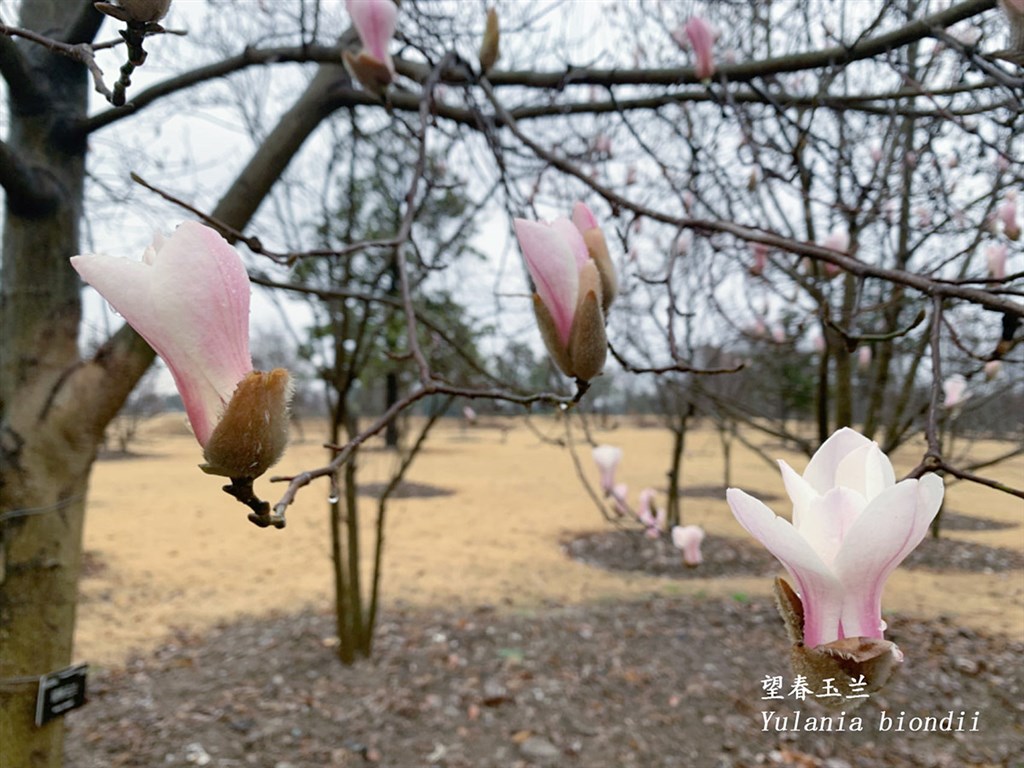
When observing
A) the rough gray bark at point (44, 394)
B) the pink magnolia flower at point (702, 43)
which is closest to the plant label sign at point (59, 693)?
the rough gray bark at point (44, 394)

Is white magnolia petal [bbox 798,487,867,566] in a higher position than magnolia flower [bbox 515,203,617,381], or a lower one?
lower

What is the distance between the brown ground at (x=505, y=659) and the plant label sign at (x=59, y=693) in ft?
2.61

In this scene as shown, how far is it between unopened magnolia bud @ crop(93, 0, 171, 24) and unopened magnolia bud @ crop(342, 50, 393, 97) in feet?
1.72

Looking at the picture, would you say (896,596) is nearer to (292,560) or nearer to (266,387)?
(266,387)

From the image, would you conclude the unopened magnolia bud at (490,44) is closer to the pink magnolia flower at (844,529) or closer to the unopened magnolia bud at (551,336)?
the unopened magnolia bud at (551,336)

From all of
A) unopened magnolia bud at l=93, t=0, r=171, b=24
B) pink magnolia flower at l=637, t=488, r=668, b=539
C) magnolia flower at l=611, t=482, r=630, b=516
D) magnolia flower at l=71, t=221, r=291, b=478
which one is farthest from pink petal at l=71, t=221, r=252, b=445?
pink magnolia flower at l=637, t=488, r=668, b=539

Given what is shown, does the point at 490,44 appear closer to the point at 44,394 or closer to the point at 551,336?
the point at 551,336

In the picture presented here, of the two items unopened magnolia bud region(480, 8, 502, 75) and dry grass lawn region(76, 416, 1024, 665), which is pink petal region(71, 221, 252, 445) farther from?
dry grass lawn region(76, 416, 1024, 665)

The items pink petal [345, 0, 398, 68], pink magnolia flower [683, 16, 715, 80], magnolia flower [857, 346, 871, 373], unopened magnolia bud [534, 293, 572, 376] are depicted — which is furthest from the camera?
magnolia flower [857, 346, 871, 373]

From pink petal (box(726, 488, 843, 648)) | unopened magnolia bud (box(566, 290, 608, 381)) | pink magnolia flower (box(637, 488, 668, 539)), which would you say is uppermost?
unopened magnolia bud (box(566, 290, 608, 381))

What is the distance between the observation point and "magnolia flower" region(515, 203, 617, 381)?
0.54 m

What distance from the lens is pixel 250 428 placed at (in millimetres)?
410

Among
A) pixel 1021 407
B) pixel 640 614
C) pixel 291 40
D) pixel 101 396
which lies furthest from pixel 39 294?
pixel 1021 407

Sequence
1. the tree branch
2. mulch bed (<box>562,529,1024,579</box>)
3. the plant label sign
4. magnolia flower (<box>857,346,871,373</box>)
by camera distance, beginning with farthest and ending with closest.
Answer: mulch bed (<box>562,529,1024,579</box>) → magnolia flower (<box>857,346,871,373</box>) → the plant label sign → the tree branch
